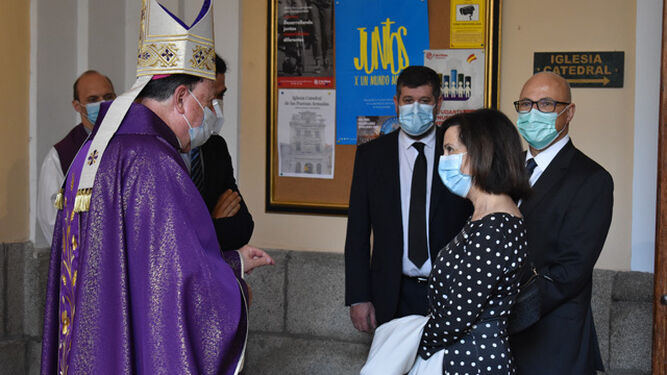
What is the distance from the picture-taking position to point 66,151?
4027 mm

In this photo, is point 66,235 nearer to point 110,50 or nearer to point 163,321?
point 163,321

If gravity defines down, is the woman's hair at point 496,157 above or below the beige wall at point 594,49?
below

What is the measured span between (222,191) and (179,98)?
0.97 meters

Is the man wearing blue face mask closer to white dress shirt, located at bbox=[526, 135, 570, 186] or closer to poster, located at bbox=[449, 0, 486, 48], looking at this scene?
poster, located at bbox=[449, 0, 486, 48]

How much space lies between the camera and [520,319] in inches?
97.2

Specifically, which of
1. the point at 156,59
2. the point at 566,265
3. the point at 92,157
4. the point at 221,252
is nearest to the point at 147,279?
the point at 221,252

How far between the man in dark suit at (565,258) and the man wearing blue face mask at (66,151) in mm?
2385

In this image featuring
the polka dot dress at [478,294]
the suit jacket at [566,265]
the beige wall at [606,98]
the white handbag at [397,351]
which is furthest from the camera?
the beige wall at [606,98]

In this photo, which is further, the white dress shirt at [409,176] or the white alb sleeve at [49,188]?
the white alb sleeve at [49,188]

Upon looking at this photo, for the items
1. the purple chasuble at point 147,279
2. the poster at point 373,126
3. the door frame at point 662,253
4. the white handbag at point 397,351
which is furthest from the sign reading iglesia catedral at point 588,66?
the purple chasuble at point 147,279

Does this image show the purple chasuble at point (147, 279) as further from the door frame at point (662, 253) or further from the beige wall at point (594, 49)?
the beige wall at point (594, 49)

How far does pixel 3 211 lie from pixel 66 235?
2460 millimetres

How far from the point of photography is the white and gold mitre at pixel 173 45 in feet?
7.72

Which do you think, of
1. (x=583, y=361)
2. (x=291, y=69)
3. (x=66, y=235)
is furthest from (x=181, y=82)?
(x=291, y=69)
